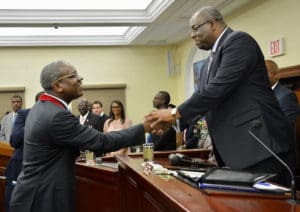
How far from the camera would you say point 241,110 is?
1965mm

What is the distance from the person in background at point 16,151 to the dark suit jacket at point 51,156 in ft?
5.36

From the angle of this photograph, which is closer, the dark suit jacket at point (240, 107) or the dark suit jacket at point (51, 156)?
the dark suit jacket at point (240, 107)

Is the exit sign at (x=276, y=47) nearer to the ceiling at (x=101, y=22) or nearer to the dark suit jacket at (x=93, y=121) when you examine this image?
the ceiling at (x=101, y=22)

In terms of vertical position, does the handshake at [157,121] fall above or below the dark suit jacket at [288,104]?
below

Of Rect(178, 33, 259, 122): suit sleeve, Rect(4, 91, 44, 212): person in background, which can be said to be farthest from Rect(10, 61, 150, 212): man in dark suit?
Rect(4, 91, 44, 212): person in background

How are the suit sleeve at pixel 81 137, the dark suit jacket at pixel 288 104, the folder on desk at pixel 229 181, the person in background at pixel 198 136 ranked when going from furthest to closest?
1. the person in background at pixel 198 136
2. the dark suit jacket at pixel 288 104
3. the suit sleeve at pixel 81 137
4. the folder on desk at pixel 229 181

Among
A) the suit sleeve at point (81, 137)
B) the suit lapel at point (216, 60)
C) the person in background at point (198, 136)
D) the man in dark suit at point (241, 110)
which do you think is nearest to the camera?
the man in dark suit at point (241, 110)

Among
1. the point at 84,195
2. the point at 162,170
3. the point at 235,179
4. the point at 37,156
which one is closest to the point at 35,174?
the point at 37,156

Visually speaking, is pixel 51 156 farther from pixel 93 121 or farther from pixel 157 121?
pixel 93 121

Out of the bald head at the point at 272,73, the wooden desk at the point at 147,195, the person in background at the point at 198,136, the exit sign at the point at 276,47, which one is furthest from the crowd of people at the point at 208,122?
the exit sign at the point at 276,47

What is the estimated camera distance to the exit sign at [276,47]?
476cm

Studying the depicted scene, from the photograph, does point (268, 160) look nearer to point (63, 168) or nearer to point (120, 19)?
point (63, 168)

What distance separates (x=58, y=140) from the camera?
204 cm

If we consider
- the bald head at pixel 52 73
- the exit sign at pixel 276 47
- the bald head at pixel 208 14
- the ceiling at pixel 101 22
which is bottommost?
the bald head at pixel 52 73
